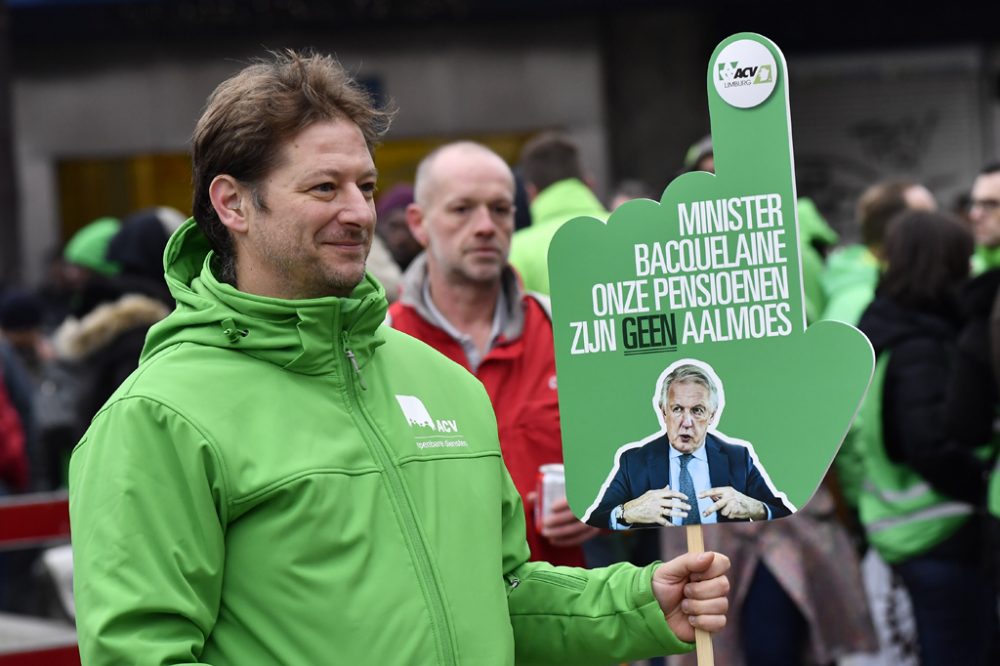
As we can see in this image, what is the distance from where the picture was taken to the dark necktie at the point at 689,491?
9.24 feet

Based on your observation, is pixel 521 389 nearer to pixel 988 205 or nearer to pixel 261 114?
pixel 261 114

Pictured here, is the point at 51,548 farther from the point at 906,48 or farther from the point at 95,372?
the point at 906,48

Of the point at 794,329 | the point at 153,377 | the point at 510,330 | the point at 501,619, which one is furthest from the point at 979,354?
the point at 153,377

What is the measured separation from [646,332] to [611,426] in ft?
0.59

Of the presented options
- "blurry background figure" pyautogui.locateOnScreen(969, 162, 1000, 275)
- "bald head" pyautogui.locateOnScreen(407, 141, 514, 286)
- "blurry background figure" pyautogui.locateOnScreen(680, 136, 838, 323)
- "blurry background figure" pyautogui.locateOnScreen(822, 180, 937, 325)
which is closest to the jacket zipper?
"bald head" pyautogui.locateOnScreen(407, 141, 514, 286)

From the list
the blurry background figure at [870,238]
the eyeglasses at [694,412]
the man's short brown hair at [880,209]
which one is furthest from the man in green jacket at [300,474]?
the man's short brown hair at [880,209]

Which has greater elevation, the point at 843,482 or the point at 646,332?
the point at 646,332

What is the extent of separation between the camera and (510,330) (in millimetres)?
4379

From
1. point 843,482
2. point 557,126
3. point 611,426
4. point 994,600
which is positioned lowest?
point 994,600

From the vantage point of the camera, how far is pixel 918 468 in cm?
541

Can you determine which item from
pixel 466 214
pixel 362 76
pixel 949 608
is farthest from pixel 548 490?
pixel 362 76

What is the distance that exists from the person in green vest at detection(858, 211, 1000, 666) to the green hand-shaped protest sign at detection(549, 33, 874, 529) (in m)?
2.76

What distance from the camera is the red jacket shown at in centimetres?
432

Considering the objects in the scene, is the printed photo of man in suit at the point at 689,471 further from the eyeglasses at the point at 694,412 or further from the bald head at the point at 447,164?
the bald head at the point at 447,164
